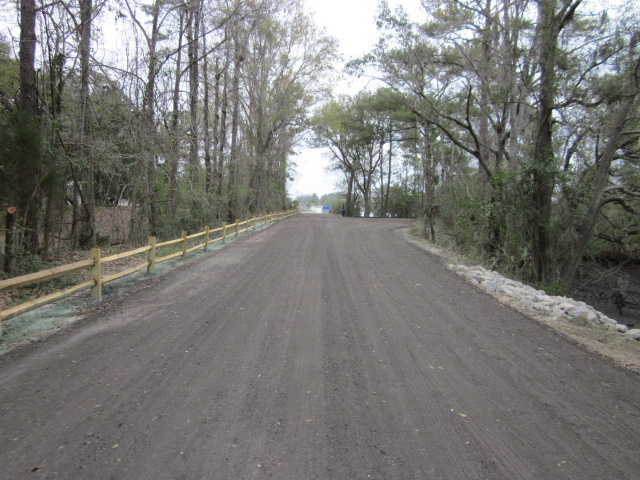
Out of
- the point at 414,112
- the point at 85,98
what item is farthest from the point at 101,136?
the point at 414,112

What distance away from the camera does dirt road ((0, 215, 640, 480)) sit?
9.28 feet

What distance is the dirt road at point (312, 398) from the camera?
2.83 m

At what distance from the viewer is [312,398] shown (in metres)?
3.71

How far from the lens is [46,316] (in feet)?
19.6

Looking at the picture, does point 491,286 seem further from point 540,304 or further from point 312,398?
point 312,398

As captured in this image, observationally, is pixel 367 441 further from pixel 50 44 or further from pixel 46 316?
pixel 50 44

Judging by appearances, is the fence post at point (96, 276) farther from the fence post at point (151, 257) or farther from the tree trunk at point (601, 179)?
the tree trunk at point (601, 179)

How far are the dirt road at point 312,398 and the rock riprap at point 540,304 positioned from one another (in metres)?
0.87

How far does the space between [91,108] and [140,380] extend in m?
10.3

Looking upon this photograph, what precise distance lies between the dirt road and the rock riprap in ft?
2.84

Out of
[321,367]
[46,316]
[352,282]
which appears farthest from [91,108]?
[321,367]

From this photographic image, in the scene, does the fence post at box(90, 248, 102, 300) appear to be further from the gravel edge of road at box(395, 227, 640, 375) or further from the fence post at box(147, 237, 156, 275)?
the gravel edge of road at box(395, 227, 640, 375)

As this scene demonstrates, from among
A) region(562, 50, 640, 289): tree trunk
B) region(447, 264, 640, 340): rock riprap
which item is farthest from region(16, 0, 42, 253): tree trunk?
region(562, 50, 640, 289): tree trunk

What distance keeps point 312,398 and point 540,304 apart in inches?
212
